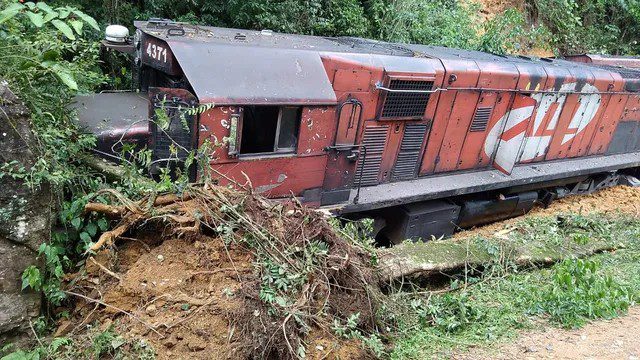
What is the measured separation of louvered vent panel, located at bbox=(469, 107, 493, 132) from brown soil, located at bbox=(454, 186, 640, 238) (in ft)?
6.37

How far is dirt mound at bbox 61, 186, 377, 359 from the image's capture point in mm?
3291

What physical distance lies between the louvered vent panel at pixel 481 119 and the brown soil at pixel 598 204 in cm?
194

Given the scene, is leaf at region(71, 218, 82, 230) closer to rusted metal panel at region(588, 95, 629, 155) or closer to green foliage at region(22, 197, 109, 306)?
green foliage at region(22, 197, 109, 306)

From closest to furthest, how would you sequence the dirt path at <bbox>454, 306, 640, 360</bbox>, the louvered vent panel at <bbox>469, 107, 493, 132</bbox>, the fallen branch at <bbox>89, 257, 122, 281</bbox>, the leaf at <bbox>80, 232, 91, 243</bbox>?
the fallen branch at <bbox>89, 257, 122, 281</bbox> → the leaf at <bbox>80, 232, 91, 243</bbox> → the dirt path at <bbox>454, 306, 640, 360</bbox> → the louvered vent panel at <bbox>469, 107, 493, 132</bbox>

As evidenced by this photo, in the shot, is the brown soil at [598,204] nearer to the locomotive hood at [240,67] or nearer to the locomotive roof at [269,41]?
the locomotive roof at [269,41]

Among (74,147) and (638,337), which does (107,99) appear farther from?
(638,337)

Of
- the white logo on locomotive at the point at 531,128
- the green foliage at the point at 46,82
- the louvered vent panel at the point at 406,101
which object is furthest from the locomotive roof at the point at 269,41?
the green foliage at the point at 46,82

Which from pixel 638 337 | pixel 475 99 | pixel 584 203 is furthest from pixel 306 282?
pixel 584 203

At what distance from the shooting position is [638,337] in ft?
14.4

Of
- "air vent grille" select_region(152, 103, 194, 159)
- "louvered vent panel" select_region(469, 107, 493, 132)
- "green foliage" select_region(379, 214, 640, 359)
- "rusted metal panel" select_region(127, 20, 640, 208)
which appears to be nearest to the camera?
"green foliage" select_region(379, 214, 640, 359)

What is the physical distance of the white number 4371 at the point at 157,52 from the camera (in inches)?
214

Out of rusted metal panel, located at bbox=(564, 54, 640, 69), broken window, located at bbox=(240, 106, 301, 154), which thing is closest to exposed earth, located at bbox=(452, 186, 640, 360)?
broken window, located at bbox=(240, 106, 301, 154)

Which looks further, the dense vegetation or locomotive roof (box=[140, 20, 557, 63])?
locomotive roof (box=[140, 20, 557, 63])

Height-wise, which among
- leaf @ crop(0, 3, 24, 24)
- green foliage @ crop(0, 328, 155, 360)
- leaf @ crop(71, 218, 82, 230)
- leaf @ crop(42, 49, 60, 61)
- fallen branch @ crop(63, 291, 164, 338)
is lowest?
green foliage @ crop(0, 328, 155, 360)
